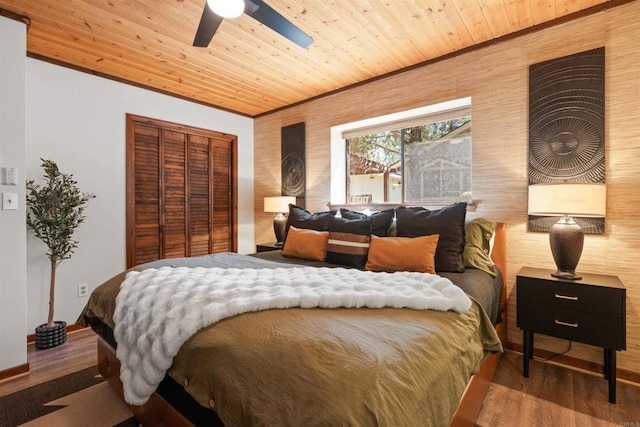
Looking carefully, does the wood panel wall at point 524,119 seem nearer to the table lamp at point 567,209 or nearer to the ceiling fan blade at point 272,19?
the table lamp at point 567,209

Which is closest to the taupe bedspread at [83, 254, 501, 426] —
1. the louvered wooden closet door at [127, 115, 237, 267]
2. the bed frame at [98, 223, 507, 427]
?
the bed frame at [98, 223, 507, 427]

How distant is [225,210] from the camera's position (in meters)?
4.36

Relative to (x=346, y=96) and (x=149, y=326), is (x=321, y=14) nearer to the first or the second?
(x=346, y=96)

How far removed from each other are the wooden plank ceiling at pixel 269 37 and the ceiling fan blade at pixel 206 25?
0.42 m

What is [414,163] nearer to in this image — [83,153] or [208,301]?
[208,301]

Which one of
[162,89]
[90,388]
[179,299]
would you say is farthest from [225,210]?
[179,299]

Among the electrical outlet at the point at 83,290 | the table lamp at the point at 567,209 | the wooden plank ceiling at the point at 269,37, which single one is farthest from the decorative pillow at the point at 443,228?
the electrical outlet at the point at 83,290

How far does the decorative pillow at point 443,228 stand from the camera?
6.97ft

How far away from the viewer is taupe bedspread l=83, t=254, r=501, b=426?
795mm

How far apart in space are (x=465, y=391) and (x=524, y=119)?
2.09 meters

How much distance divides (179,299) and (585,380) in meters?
2.66

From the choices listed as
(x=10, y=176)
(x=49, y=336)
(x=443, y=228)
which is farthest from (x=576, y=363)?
(x=10, y=176)

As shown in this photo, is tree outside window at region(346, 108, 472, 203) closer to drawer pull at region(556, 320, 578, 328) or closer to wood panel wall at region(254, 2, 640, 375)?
wood panel wall at region(254, 2, 640, 375)

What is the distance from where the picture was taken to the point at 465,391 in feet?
4.63
